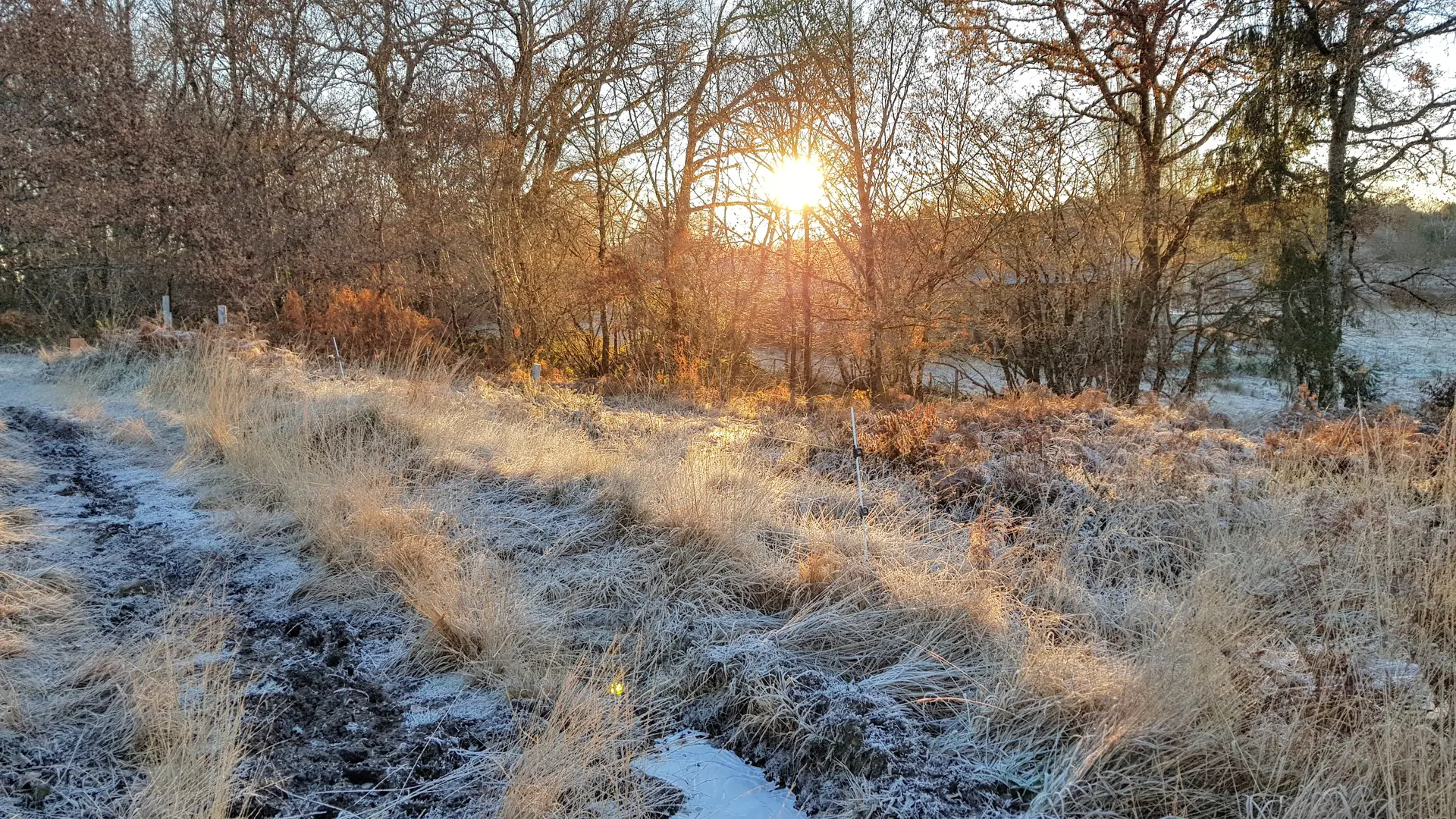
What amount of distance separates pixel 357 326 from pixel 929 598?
11.2m

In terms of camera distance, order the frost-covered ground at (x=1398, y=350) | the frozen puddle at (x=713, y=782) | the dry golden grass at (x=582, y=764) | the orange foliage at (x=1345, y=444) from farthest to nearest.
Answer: the frost-covered ground at (x=1398, y=350) < the orange foliage at (x=1345, y=444) < the frozen puddle at (x=713, y=782) < the dry golden grass at (x=582, y=764)

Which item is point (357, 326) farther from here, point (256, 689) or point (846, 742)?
point (846, 742)

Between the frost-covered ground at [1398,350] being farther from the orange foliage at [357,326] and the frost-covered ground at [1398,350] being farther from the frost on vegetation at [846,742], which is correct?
the orange foliage at [357,326]

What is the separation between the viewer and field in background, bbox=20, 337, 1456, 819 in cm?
225

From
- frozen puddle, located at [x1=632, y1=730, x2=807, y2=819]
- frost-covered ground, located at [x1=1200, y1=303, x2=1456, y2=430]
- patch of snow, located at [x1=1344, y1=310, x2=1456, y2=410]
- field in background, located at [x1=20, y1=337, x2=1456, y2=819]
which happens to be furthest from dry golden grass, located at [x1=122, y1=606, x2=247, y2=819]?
patch of snow, located at [x1=1344, y1=310, x2=1456, y2=410]

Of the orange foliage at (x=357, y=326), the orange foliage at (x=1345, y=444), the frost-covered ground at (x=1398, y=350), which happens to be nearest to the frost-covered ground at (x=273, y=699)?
the orange foliage at (x=1345, y=444)

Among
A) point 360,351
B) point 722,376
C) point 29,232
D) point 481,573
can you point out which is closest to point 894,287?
point 722,376

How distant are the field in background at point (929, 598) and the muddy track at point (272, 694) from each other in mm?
172

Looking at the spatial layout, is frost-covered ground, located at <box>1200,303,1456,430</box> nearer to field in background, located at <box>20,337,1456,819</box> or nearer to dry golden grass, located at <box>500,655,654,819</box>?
field in background, located at <box>20,337,1456,819</box>

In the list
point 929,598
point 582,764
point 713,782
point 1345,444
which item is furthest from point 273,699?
point 1345,444

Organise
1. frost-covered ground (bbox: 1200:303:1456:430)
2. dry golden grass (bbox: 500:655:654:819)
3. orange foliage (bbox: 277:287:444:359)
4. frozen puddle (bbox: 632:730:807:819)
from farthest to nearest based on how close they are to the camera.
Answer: frost-covered ground (bbox: 1200:303:1456:430) < orange foliage (bbox: 277:287:444:359) < frozen puddle (bbox: 632:730:807:819) < dry golden grass (bbox: 500:655:654:819)

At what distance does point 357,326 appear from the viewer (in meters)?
12.0

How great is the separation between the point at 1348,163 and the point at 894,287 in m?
7.37

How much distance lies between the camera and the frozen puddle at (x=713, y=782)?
241cm
